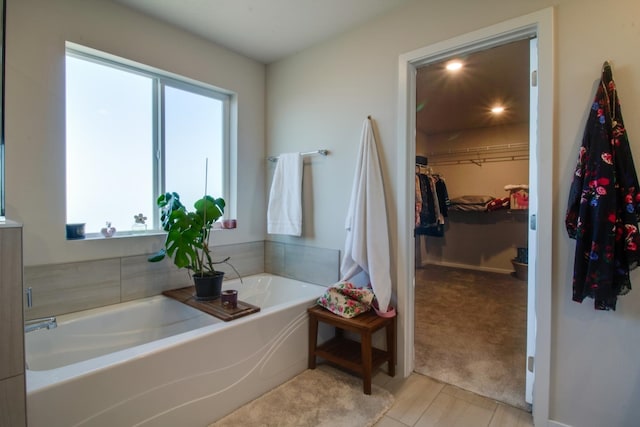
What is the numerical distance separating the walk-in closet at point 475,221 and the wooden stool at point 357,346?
368 mm

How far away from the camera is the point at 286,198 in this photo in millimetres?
2824

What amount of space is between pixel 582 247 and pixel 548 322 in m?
0.42

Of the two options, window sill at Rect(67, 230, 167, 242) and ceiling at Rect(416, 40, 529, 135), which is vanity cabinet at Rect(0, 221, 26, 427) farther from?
ceiling at Rect(416, 40, 529, 135)

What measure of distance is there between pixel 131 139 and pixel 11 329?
1767mm

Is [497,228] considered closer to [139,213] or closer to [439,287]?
[439,287]

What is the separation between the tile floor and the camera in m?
1.71

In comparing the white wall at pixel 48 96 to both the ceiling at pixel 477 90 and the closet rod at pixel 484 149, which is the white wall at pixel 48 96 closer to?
the ceiling at pixel 477 90

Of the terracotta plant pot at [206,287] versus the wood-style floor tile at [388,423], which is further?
the terracotta plant pot at [206,287]

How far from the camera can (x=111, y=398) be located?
1.35 m

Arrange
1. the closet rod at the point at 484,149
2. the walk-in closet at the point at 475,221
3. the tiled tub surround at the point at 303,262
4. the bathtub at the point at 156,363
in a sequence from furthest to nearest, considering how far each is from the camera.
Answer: the closet rod at the point at 484,149, the tiled tub surround at the point at 303,262, the walk-in closet at the point at 475,221, the bathtub at the point at 156,363

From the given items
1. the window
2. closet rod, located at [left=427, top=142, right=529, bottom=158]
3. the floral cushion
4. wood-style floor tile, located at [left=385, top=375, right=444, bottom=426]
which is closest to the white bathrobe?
the floral cushion

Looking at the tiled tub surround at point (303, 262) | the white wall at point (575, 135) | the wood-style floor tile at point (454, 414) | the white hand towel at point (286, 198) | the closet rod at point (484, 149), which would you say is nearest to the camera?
the white wall at point (575, 135)

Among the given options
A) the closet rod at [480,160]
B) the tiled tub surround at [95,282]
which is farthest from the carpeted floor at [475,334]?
the tiled tub surround at [95,282]

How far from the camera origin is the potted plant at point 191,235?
210cm
